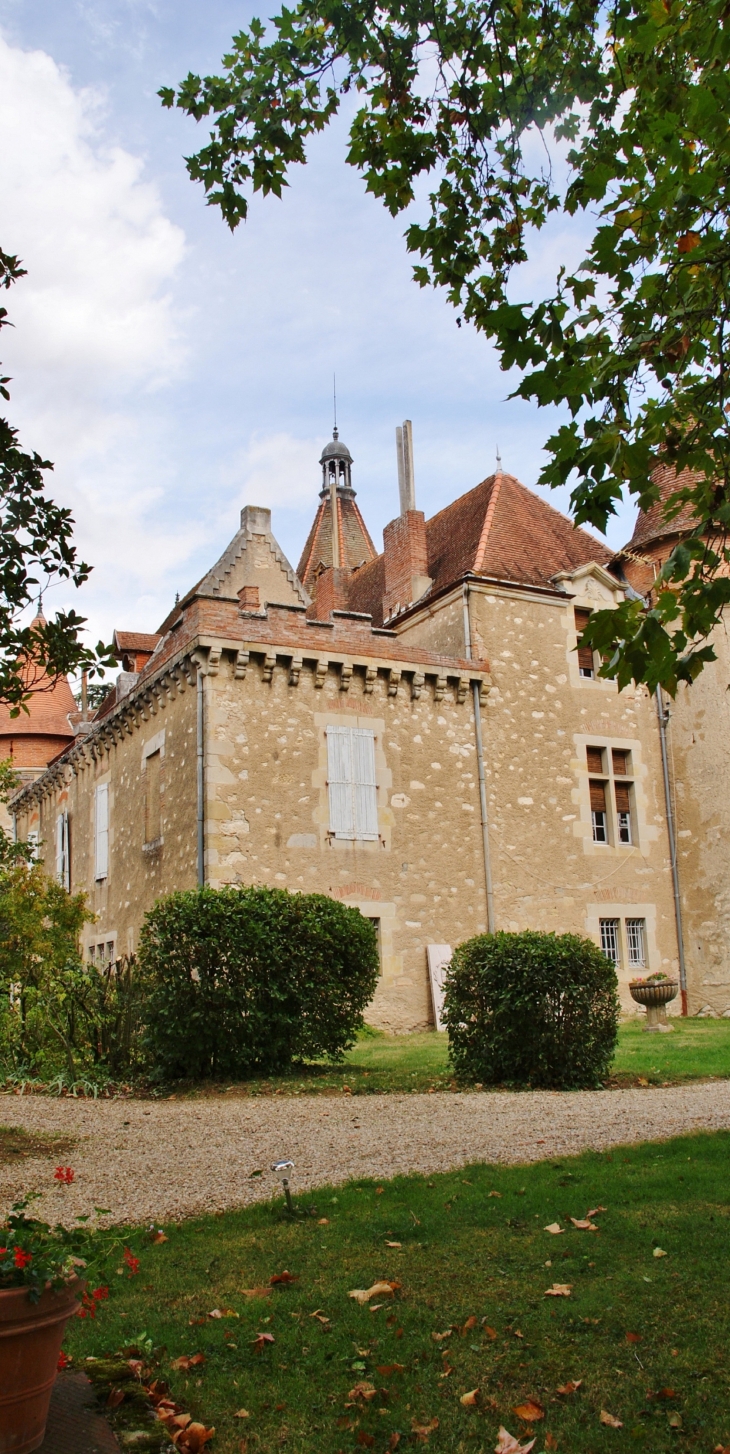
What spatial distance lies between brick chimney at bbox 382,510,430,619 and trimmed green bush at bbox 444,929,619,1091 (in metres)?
11.0

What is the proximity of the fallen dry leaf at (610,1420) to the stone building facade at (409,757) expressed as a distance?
12.1 m

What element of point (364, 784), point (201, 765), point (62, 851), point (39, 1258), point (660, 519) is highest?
point (660, 519)

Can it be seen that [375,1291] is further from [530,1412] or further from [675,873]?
[675,873]

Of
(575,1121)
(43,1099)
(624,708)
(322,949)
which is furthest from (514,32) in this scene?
(624,708)

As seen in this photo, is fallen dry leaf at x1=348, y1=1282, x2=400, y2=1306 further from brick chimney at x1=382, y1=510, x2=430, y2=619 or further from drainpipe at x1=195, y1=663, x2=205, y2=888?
brick chimney at x1=382, y1=510, x2=430, y2=619

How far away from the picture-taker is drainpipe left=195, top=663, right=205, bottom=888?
1504 cm

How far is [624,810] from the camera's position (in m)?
19.4

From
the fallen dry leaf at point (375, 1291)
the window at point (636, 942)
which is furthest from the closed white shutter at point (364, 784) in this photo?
the fallen dry leaf at point (375, 1291)

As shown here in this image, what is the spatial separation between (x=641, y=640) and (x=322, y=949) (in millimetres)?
7675

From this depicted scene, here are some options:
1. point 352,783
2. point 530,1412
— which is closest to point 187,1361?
point 530,1412

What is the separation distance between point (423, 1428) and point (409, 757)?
1417 centimetres

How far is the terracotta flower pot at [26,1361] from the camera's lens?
2.73 meters

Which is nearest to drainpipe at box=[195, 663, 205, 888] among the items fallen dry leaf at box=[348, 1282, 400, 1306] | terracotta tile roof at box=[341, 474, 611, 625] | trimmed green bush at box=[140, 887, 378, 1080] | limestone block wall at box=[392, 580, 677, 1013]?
trimmed green bush at box=[140, 887, 378, 1080]

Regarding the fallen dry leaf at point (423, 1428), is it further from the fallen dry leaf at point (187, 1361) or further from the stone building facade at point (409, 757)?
the stone building facade at point (409, 757)
